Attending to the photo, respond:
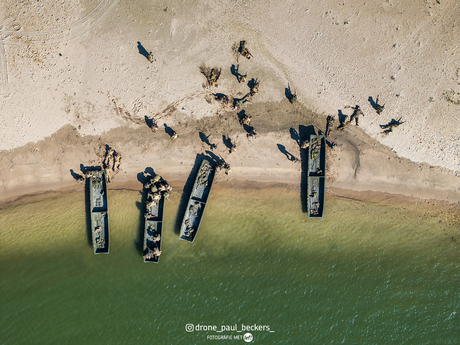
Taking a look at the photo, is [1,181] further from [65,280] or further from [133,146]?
[133,146]

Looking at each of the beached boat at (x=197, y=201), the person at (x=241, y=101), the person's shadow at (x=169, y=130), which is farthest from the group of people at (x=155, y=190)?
the person at (x=241, y=101)

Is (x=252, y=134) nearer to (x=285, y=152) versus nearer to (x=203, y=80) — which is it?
(x=285, y=152)

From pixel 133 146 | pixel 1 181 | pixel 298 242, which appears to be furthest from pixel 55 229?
pixel 298 242

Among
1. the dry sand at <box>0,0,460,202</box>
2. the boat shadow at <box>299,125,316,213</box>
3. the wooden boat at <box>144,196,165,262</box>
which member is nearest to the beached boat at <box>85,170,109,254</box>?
the dry sand at <box>0,0,460,202</box>

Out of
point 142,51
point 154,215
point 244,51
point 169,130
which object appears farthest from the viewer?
point 154,215

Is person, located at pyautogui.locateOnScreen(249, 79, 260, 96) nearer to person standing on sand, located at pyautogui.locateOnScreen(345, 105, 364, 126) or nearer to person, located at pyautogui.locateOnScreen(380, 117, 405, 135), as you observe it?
person standing on sand, located at pyautogui.locateOnScreen(345, 105, 364, 126)

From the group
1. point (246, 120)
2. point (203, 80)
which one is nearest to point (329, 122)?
point (246, 120)
